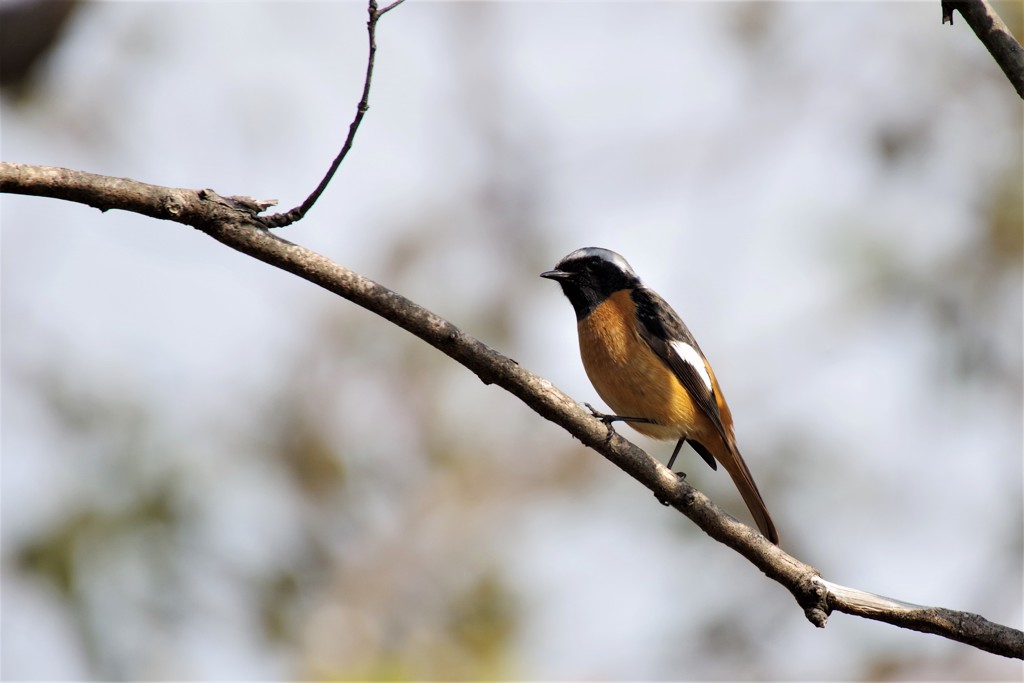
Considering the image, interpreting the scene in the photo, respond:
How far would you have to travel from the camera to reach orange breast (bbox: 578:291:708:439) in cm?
597

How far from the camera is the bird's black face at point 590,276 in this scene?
6609mm

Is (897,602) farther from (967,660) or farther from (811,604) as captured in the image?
(967,660)

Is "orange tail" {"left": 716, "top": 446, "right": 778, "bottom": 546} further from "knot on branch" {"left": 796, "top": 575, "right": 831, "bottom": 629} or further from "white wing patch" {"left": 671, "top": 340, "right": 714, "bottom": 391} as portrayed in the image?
"knot on branch" {"left": 796, "top": 575, "right": 831, "bottom": 629}

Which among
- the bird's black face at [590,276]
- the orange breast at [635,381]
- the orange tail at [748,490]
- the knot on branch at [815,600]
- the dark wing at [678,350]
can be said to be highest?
the bird's black face at [590,276]

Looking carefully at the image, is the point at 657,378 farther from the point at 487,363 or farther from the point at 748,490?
the point at 487,363

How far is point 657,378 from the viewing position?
5969 millimetres

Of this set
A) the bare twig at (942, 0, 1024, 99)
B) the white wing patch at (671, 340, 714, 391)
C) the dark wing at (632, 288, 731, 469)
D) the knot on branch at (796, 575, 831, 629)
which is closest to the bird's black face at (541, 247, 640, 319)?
the dark wing at (632, 288, 731, 469)

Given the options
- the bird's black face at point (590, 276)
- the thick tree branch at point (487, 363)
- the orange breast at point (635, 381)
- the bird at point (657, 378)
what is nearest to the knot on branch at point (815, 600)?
the thick tree branch at point (487, 363)

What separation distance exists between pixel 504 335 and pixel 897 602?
Result: 26.9ft

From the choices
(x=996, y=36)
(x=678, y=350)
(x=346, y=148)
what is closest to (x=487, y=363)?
(x=346, y=148)

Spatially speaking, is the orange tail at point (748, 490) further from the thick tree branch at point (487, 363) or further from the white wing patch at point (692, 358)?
the thick tree branch at point (487, 363)

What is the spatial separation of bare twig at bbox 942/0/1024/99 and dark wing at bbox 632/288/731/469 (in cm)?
302

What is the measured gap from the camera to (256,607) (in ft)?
30.7

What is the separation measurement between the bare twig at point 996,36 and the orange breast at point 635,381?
2.99m
